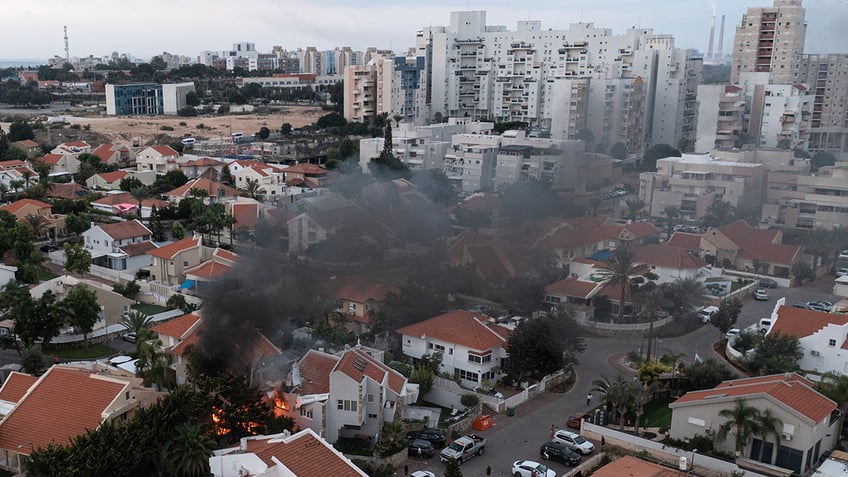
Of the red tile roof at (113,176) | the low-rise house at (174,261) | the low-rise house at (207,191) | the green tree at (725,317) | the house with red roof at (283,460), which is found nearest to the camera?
the house with red roof at (283,460)

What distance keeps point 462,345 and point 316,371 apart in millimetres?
2530

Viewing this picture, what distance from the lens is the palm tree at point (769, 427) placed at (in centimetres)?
877

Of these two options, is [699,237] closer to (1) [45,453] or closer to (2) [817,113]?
(2) [817,113]

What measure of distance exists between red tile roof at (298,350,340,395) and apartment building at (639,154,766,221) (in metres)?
13.9

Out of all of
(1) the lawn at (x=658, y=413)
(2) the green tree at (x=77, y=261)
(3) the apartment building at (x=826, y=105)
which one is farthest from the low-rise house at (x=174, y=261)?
(3) the apartment building at (x=826, y=105)

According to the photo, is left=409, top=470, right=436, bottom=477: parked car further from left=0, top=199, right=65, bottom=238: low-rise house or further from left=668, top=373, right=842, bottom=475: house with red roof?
left=0, top=199, right=65, bottom=238: low-rise house

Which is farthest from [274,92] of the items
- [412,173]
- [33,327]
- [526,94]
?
[33,327]

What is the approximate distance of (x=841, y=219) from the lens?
19781mm

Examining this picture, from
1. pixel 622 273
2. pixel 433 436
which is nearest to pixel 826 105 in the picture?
pixel 622 273

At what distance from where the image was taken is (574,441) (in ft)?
30.9

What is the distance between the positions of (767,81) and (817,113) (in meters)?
2.11

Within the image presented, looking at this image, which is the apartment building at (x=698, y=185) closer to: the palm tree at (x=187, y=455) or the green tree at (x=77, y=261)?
the green tree at (x=77, y=261)

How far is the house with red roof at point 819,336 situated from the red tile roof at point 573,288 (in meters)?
3.44

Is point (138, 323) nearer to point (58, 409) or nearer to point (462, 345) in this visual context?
point (58, 409)
